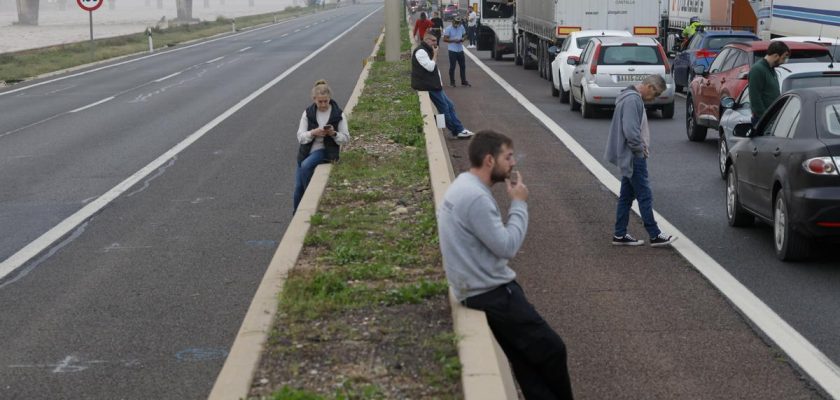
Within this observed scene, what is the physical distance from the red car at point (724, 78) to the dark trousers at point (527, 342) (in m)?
12.0

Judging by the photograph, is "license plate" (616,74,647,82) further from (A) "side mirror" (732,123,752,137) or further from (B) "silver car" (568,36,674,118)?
(A) "side mirror" (732,123,752,137)

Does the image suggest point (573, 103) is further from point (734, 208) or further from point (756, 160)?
point (756, 160)

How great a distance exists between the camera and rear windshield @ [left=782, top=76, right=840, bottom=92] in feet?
47.2

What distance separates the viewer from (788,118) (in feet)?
36.9

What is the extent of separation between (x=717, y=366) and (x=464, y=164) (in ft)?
30.9

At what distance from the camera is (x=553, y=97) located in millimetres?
28641

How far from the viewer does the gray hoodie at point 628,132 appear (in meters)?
11.2

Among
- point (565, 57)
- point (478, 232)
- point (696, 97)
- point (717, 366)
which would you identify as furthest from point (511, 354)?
point (565, 57)

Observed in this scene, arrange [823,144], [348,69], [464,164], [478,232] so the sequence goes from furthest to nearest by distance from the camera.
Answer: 1. [348,69]
2. [464,164]
3. [823,144]
4. [478,232]

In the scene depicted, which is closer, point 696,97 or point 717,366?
point 717,366

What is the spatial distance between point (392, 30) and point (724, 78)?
19202 mm

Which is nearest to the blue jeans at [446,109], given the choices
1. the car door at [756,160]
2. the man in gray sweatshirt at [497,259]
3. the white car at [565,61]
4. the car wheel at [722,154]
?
the car wheel at [722,154]

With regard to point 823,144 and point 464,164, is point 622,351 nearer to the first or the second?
point 823,144

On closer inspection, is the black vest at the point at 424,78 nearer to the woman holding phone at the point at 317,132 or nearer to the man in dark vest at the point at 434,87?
the man in dark vest at the point at 434,87
